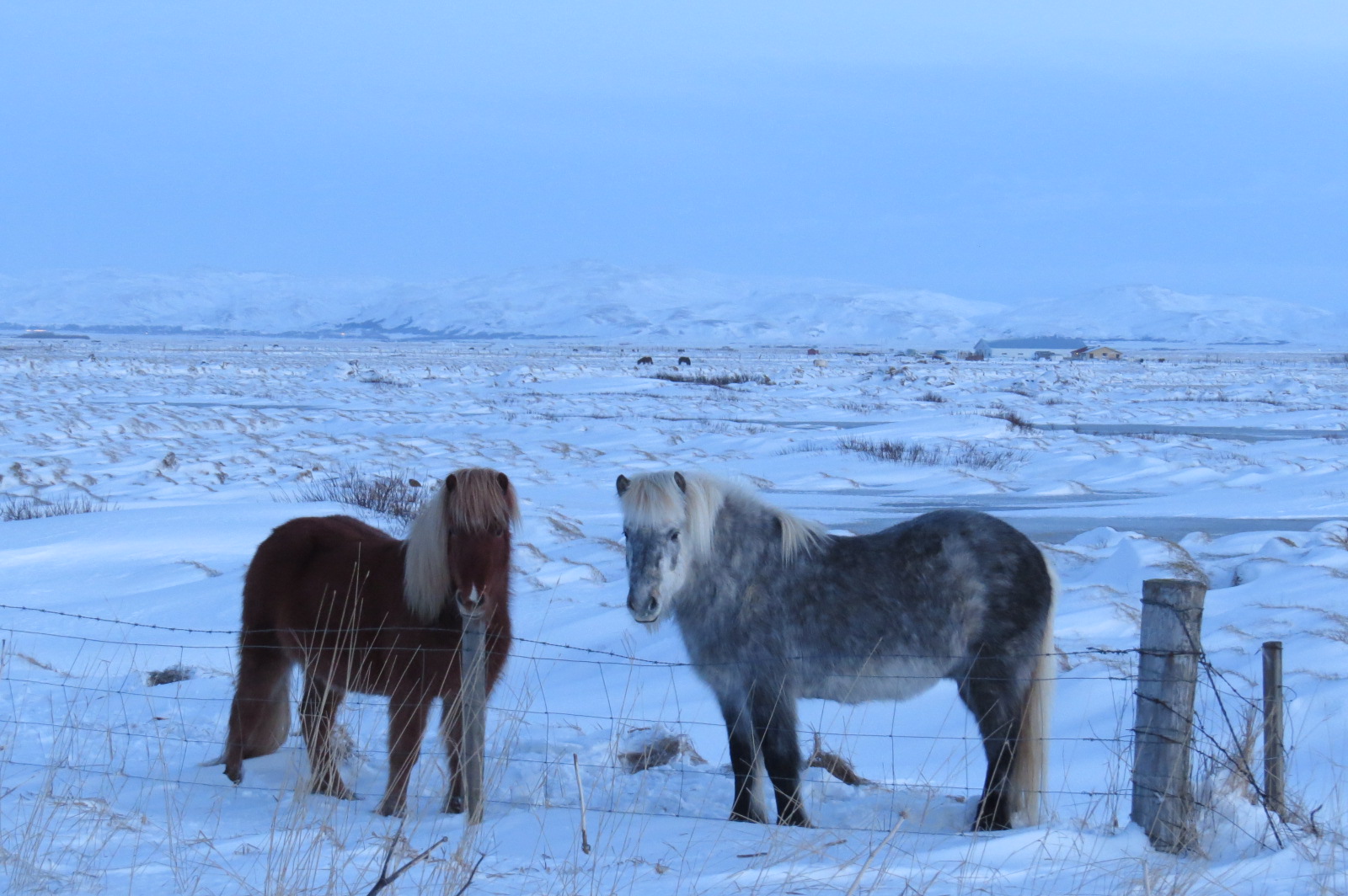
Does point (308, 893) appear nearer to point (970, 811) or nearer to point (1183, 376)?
point (970, 811)

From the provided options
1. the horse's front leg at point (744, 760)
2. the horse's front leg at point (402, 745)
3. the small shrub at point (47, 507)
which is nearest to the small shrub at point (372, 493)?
the small shrub at point (47, 507)

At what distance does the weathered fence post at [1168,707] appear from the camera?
3.69 m

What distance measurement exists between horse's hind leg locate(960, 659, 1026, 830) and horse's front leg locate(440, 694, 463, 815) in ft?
6.67

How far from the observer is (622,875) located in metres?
3.60

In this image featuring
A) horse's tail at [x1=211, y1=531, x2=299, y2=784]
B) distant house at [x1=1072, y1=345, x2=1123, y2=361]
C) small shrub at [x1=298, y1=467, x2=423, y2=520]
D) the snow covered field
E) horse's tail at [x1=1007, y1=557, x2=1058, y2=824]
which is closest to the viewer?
the snow covered field

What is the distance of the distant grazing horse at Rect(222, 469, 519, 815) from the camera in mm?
4199

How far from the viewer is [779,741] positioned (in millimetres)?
4387

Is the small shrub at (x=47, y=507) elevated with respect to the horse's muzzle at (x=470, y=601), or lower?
lower

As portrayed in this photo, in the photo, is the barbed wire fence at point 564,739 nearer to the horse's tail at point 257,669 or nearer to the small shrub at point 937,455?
the horse's tail at point 257,669

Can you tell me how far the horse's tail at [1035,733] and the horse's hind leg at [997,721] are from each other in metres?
0.02

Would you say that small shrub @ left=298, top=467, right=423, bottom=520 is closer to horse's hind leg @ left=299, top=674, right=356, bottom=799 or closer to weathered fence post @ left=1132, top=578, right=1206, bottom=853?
horse's hind leg @ left=299, top=674, right=356, bottom=799

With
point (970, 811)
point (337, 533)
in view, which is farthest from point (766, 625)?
point (337, 533)

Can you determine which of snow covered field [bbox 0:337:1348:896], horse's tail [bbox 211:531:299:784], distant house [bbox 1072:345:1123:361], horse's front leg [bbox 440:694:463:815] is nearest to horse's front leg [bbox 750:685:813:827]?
snow covered field [bbox 0:337:1348:896]

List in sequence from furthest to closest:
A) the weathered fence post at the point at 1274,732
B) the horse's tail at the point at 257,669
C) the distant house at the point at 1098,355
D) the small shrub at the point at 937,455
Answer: the distant house at the point at 1098,355, the small shrub at the point at 937,455, the horse's tail at the point at 257,669, the weathered fence post at the point at 1274,732
